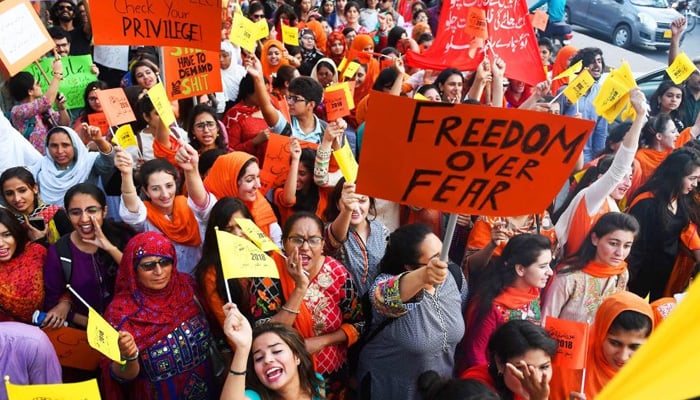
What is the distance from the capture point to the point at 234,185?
3.78 meters

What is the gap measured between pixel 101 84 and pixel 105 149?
1.42 m

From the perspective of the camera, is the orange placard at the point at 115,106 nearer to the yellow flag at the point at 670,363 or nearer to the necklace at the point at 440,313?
the necklace at the point at 440,313

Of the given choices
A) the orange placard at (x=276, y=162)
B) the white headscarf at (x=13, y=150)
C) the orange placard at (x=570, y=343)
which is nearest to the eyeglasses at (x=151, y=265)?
the orange placard at (x=276, y=162)

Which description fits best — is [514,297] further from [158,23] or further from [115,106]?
[115,106]

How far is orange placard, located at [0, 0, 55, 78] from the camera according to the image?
12.0 ft

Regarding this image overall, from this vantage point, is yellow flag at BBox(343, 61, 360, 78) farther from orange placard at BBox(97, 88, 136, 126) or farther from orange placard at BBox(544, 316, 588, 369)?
orange placard at BBox(544, 316, 588, 369)

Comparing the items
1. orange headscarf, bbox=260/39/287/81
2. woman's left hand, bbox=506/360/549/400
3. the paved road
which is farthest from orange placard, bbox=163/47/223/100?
the paved road

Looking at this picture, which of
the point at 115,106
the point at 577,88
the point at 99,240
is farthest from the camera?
the point at 577,88

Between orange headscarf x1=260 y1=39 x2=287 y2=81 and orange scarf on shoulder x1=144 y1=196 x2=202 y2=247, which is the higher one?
orange scarf on shoulder x1=144 y1=196 x2=202 y2=247

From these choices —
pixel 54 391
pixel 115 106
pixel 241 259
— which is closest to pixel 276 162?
pixel 115 106

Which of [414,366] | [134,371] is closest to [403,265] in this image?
[414,366]

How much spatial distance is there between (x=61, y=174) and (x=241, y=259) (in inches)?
82.9

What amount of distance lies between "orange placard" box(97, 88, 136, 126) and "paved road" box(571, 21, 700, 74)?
11520 millimetres

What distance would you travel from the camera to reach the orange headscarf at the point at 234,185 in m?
3.75
